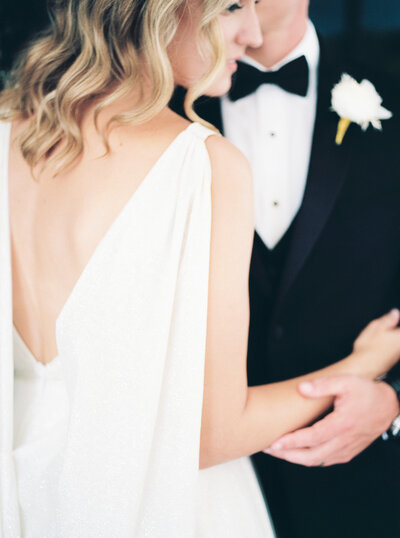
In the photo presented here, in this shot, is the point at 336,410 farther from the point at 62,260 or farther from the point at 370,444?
the point at 62,260

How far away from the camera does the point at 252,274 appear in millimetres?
1425

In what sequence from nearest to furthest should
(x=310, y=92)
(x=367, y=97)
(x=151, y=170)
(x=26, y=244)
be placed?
(x=151, y=170), (x=26, y=244), (x=367, y=97), (x=310, y=92)

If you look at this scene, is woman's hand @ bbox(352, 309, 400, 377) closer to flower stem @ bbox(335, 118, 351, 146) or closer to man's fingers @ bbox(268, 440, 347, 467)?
man's fingers @ bbox(268, 440, 347, 467)

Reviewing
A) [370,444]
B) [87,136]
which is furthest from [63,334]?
[370,444]

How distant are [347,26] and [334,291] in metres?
0.94

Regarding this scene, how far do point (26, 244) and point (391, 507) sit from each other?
121 cm

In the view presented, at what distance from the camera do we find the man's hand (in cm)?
112

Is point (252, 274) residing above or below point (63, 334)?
below

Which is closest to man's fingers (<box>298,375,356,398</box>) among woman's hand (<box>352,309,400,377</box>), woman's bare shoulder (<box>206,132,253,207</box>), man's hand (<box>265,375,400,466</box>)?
man's hand (<box>265,375,400,466</box>)

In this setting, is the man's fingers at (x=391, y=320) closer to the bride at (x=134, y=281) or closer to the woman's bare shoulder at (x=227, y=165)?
the bride at (x=134, y=281)

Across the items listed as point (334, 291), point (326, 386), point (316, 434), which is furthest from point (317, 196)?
point (316, 434)

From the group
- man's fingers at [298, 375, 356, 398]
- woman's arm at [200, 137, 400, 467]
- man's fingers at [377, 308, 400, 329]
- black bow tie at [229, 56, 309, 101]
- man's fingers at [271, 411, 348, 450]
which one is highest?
black bow tie at [229, 56, 309, 101]

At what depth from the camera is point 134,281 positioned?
890 millimetres

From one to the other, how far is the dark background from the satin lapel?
417 mm
